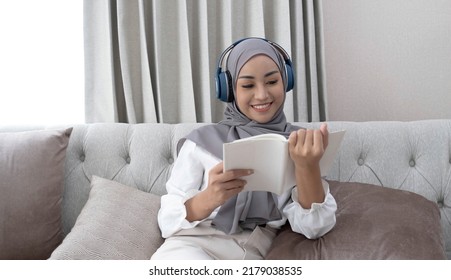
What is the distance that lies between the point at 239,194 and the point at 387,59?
125 centimetres

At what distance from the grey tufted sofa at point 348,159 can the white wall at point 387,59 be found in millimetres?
495

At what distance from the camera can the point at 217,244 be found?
3.99ft

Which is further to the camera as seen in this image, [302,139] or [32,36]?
[32,36]

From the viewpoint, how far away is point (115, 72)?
1863 mm

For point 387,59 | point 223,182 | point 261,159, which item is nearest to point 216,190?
point 223,182

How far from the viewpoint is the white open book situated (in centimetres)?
94

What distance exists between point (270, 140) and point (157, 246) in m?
0.59

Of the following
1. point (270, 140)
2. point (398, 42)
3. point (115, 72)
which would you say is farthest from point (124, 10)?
point (398, 42)

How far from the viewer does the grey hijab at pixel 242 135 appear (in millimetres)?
1229

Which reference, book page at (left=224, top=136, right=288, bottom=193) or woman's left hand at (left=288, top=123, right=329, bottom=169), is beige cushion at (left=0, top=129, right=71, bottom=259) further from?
woman's left hand at (left=288, top=123, right=329, bottom=169)

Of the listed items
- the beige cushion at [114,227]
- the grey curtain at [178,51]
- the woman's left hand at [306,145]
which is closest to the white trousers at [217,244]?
the beige cushion at [114,227]

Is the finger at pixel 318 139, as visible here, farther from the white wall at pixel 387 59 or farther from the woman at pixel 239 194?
the white wall at pixel 387 59

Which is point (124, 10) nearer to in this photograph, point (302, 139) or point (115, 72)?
point (115, 72)

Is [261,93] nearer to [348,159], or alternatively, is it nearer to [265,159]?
[265,159]
